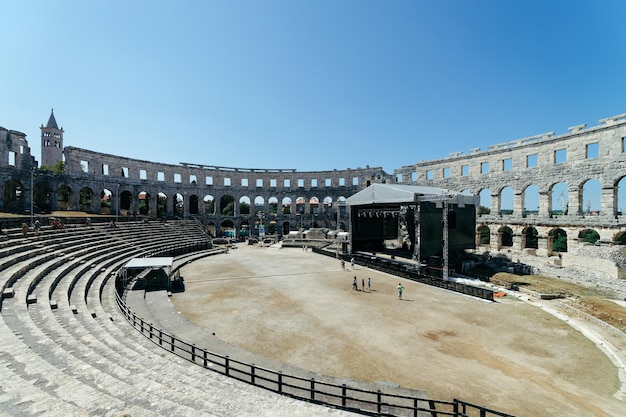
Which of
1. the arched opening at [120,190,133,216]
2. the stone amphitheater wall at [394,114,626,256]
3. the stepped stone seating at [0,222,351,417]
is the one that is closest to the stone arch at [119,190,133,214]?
the arched opening at [120,190,133,216]

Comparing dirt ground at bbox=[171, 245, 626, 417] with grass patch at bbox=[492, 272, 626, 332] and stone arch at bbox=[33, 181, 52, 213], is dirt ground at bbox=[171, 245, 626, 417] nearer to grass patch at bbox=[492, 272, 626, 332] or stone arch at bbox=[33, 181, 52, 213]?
grass patch at bbox=[492, 272, 626, 332]

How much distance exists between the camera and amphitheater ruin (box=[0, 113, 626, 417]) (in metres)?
8.62

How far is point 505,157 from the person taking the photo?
4128cm

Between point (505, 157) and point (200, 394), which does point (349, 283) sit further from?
point (505, 157)

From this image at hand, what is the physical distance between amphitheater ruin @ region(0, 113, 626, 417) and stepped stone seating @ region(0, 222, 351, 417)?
6 cm

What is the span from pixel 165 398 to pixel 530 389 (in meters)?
11.6

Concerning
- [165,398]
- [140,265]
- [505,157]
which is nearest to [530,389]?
[165,398]

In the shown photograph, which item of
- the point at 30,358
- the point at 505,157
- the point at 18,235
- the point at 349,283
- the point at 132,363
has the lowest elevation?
the point at 349,283

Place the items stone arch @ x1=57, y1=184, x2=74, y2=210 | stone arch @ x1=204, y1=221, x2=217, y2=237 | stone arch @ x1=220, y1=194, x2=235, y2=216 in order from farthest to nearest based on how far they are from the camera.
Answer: stone arch @ x1=220, y1=194, x2=235, y2=216
stone arch @ x1=204, y1=221, x2=217, y2=237
stone arch @ x1=57, y1=184, x2=74, y2=210

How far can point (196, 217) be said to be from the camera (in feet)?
178

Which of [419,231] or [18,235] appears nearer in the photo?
[18,235]

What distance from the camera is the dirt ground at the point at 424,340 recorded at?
10055mm

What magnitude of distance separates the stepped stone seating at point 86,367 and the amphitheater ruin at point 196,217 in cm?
6

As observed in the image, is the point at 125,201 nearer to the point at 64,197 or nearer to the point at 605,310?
the point at 64,197
